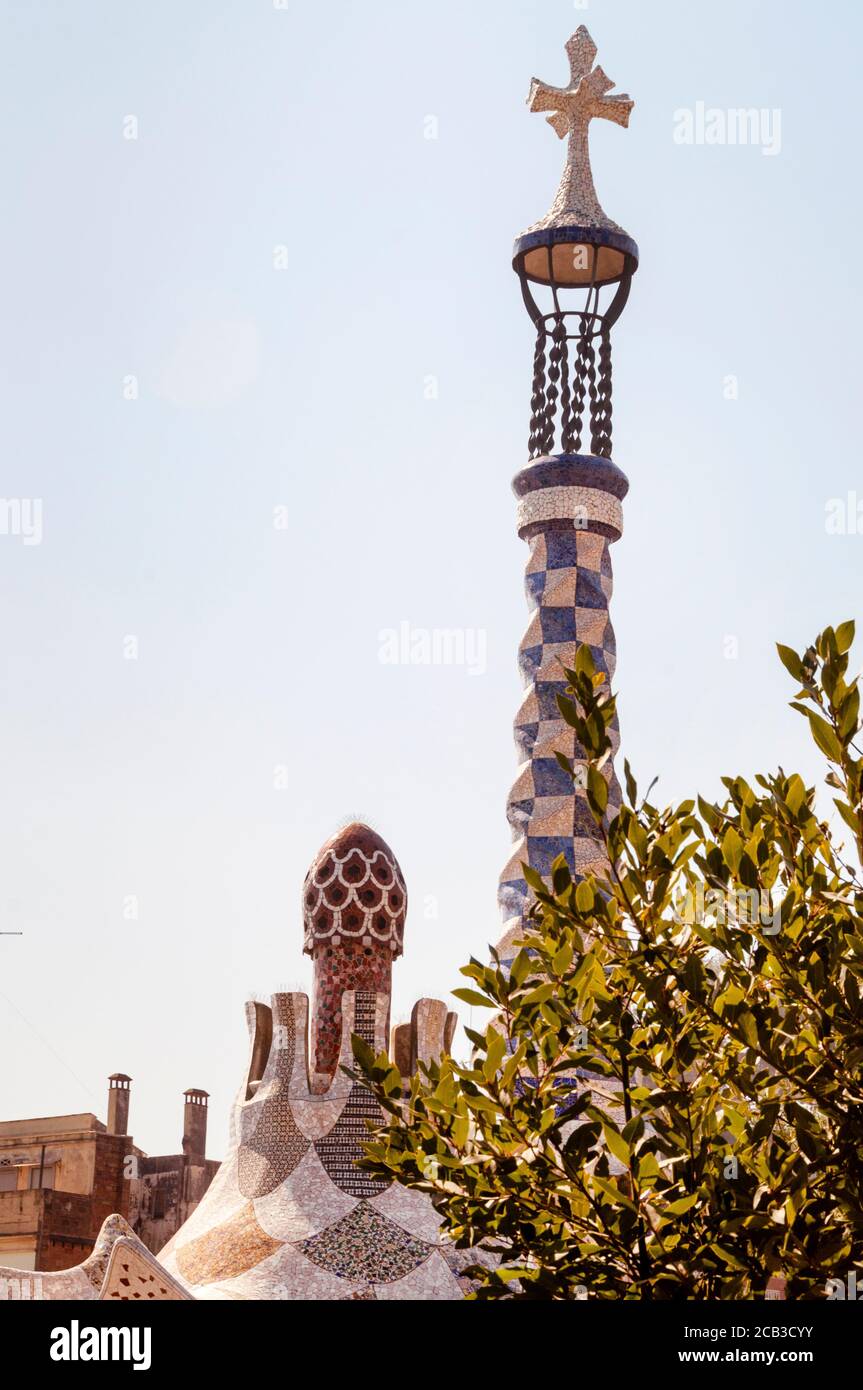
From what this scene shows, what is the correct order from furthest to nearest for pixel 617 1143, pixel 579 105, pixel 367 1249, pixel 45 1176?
1. pixel 45 1176
2. pixel 579 105
3. pixel 367 1249
4. pixel 617 1143

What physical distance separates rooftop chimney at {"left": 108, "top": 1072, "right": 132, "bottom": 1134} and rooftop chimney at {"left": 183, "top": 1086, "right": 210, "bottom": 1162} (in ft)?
3.39

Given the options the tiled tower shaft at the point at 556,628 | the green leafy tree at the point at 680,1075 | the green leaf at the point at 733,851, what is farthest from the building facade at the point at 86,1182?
the green leaf at the point at 733,851

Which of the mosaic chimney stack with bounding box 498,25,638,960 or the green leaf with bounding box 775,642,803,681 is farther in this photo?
the mosaic chimney stack with bounding box 498,25,638,960

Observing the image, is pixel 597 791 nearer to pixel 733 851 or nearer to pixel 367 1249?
pixel 733 851

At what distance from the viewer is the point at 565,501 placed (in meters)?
17.4

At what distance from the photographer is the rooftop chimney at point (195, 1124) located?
3025 cm

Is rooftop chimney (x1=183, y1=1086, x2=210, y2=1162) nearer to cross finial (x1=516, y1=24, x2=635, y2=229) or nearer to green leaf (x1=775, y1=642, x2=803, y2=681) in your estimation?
cross finial (x1=516, y1=24, x2=635, y2=229)

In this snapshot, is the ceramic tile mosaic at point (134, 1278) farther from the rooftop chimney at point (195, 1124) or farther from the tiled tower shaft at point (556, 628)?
the rooftop chimney at point (195, 1124)

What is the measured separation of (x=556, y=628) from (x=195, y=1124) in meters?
15.9

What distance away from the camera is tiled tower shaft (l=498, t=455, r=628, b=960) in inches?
656

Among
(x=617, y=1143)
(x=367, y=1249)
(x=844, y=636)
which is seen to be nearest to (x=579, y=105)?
(x=367, y=1249)

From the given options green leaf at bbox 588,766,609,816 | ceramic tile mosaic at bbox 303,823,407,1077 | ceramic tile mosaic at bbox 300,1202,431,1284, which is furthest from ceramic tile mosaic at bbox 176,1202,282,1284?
green leaf at bbox 588,766,609,816
